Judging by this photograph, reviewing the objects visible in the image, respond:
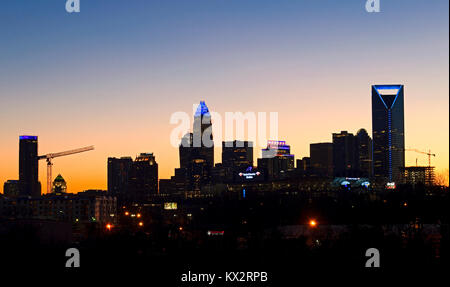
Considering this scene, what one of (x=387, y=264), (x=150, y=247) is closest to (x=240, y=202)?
(x=150, y=247)

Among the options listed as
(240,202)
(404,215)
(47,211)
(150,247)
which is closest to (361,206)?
(404,215)

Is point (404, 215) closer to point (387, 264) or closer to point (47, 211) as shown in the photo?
point (387, 264)

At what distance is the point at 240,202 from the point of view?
144625mm

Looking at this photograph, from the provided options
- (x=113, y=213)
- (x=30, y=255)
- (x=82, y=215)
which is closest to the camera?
(x=30, y=255)

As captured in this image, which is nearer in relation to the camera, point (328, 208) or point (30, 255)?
point (30, 255)

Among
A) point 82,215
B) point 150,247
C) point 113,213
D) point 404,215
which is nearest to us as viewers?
point 150,247

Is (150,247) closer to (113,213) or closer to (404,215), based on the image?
(404,215)
